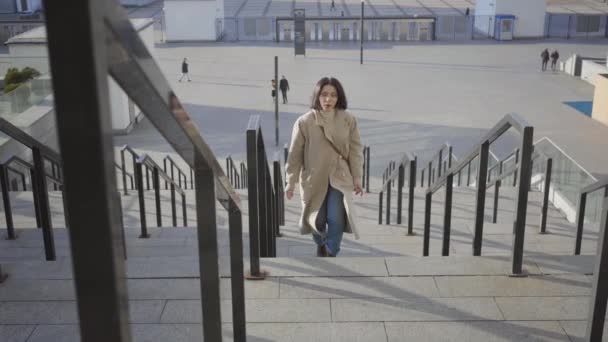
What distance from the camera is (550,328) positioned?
3.07 m

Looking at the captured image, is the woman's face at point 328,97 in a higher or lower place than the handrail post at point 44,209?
higher

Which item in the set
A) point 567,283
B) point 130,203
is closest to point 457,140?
point 130,203

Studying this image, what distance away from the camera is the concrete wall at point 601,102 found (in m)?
16.7

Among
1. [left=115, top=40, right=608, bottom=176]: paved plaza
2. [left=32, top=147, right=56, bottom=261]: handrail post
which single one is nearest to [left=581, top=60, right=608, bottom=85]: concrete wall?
[left=115, top=40, right=608, bottom=176]: paved plaza

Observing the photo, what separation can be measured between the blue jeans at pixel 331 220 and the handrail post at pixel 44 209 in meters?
1.71

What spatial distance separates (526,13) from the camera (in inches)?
1283

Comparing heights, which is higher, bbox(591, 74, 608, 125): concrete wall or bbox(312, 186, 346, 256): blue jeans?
bbox(312, 186, 346, 256): blue jeans

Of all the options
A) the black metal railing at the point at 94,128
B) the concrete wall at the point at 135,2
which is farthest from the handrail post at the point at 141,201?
the concrete wall at the point at 135,2

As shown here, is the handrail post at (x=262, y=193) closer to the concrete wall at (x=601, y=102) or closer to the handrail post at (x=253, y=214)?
the handrail post at (x=253, y=214)

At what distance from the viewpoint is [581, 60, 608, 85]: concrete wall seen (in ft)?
72.3

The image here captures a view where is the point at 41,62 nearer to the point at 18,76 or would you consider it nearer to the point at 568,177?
the point at 18,76

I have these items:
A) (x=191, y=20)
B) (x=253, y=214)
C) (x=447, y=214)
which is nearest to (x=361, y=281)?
(x=253, y=214)

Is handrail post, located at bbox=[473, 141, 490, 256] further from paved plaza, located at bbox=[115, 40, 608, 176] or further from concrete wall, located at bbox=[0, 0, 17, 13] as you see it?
concrete wall, located at bbox=[0, 0, 17, 13]

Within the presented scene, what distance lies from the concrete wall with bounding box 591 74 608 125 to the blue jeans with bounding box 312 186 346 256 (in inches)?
545
